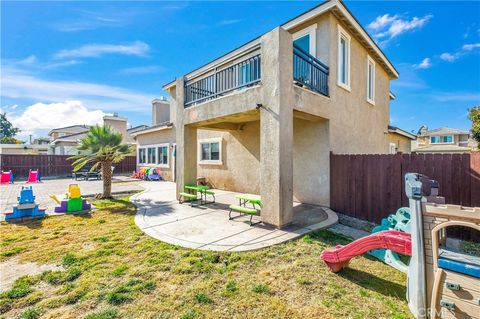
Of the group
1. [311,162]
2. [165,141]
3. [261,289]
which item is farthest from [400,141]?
[261,289]

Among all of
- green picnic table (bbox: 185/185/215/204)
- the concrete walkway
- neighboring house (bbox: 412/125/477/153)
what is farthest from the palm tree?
neighboring house (bbox: 412/125/477/153)

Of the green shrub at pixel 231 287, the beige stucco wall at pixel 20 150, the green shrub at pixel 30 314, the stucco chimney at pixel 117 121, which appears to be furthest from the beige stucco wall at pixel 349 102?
the beige stucco wall at pixel 20 150

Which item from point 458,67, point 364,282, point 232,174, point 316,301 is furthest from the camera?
point 458,67

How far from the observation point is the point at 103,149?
10617mm

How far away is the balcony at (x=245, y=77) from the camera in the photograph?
7.36 meters

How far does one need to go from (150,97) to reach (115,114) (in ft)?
40.4

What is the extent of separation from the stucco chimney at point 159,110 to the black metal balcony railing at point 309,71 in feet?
63.8

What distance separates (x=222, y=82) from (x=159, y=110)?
1729 centimetres

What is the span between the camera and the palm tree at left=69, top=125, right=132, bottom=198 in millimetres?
10688

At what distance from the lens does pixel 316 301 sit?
129 inches

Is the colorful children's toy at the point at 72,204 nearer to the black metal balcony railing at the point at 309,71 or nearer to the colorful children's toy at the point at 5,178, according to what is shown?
the black metal balcony railing at the point at 309,71

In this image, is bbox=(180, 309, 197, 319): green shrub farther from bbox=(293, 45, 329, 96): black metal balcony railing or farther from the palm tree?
the palm tree

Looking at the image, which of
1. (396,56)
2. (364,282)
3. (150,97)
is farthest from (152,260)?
(150,97)

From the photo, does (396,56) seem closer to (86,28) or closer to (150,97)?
(86,28)
